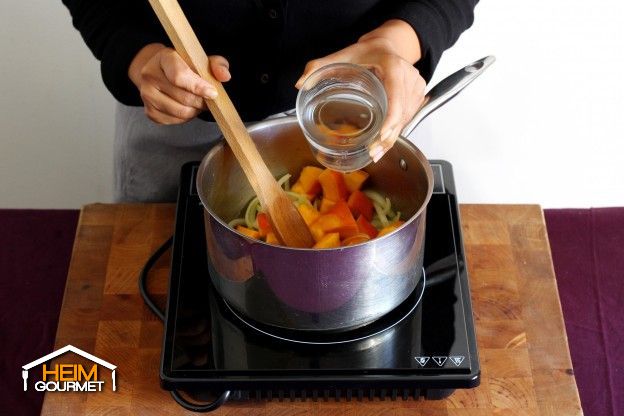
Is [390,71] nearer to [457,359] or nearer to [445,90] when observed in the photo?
[445,90]

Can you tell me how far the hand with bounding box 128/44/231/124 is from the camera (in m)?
0.92

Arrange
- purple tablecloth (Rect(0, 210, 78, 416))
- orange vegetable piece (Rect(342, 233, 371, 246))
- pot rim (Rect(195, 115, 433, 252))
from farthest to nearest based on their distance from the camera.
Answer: purple tablecloth (Rect(0, 210, 78, 416))
orange vegetable piece (Rect(342, 233, 371, 246))
pot rim (Rect(195, 115, 433, 252))

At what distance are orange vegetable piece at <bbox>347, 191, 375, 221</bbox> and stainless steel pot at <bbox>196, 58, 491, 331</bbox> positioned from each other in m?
0.04

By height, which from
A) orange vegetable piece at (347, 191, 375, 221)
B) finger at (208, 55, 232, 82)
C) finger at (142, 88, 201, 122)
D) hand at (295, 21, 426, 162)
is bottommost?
orange vegetable piece at (347, 191, 375, 221)

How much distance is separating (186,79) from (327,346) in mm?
316

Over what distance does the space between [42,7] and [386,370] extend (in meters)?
1.19

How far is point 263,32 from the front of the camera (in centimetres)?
113

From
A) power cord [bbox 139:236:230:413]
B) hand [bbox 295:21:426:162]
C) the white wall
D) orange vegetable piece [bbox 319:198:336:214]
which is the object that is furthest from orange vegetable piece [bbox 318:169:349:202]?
the white wall

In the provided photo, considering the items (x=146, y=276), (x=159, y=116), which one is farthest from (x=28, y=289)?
(x=159, y=116)

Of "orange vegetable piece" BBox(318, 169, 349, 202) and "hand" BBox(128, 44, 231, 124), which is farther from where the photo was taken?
"orange vegetable piece" BBox(318, 169, 349, 202)

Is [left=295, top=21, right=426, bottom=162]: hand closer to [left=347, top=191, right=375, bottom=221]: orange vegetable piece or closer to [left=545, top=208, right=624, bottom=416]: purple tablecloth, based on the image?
[left=347, top=191, right=375, bottom=221]: orange vegetable piece

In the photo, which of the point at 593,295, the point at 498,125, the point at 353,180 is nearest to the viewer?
the point at 353,180

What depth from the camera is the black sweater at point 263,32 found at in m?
1.12

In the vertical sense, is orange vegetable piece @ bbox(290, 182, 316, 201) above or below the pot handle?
below
